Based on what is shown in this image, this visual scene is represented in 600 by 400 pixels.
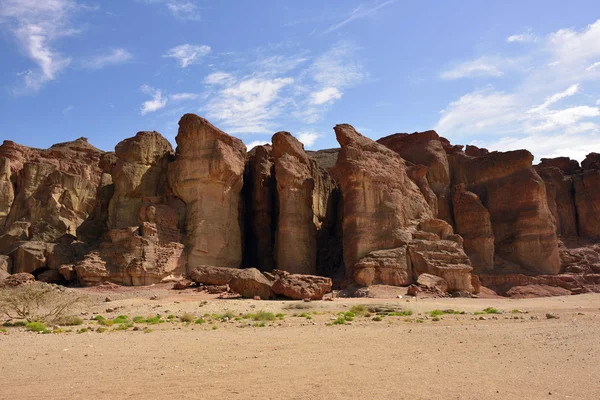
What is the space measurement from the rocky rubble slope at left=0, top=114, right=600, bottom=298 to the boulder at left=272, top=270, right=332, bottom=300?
6 cm

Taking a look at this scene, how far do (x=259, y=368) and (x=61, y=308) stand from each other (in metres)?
11.5

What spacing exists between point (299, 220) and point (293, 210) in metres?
0.79

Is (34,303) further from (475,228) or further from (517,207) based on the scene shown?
(517,207)

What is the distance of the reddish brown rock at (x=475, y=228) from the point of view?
1544 inches

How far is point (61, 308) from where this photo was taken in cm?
1816

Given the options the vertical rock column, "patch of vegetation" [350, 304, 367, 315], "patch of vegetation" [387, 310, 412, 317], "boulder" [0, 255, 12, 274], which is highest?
the vertical rock column

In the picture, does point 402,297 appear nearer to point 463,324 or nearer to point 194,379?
point 463,324

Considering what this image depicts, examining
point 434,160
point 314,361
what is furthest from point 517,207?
point 314,361

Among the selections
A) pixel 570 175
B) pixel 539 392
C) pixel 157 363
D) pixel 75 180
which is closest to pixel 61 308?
pixel 157 363

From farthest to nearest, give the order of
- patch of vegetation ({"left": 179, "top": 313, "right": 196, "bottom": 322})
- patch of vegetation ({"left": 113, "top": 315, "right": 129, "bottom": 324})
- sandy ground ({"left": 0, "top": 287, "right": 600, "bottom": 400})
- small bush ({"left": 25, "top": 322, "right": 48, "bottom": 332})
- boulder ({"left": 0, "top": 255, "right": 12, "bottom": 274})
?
boulder ({"left": 0, "top": 255, "right": 12, "bottom": 274}) → patch of vegetation ({"left": 179, "top": 313, "right": 196, "bottom": 322}) → patch of vegetation ({"left": 113, "top": 315, "right": 129, "bottom": 324}) → small bush ({"left": 25, "top": 322, "right": 48, "bottom": 332}) → sandy ground ({"left": 0, "top": 287, "right": 600, "bottom": 400})

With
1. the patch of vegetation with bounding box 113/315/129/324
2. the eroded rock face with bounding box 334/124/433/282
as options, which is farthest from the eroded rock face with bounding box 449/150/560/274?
the patch of vegetation with bounding box 113/315/129/324

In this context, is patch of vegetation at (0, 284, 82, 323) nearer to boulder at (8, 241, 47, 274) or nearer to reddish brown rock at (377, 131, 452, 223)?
boulder at (8, 241, 47, 274)

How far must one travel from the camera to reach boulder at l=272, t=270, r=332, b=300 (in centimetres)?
2456

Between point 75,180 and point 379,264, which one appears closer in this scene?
point 379,264
